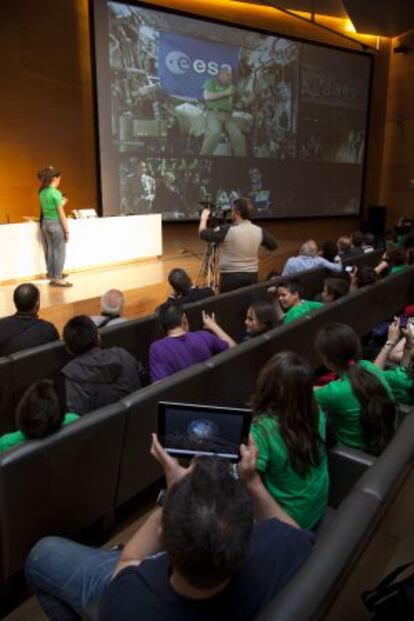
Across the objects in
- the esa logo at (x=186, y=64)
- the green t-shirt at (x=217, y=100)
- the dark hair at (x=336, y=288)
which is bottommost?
the dark hair at (x=336, y=288)

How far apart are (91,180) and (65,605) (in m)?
6.77

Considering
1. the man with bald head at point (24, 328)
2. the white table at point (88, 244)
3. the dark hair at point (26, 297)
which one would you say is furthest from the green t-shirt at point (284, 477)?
the white table at point (88, 244)

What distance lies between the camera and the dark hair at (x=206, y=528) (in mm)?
873

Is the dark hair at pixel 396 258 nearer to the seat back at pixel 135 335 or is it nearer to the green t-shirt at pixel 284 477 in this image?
the seat back at pixel 135 335

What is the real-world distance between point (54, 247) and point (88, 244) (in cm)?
67

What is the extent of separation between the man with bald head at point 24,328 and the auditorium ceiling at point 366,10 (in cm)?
669

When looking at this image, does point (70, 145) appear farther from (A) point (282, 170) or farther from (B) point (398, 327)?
(B) point (398, 327)

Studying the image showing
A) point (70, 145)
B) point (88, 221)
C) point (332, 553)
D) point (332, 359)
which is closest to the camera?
point (332, 553)

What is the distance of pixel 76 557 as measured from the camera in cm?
146

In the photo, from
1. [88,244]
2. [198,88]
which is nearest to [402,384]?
[88,244]

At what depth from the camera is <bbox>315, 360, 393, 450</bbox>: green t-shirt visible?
202 centimetres

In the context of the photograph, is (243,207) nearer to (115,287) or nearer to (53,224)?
(115,287)

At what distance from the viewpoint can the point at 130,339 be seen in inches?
127

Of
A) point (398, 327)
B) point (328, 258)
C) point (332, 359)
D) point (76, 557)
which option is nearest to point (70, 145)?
point (328, 258)
